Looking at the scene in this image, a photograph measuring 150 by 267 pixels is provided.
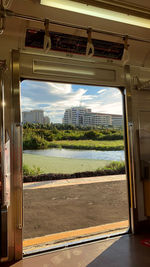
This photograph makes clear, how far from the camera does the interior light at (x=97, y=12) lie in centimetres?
225

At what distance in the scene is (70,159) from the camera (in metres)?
3.72

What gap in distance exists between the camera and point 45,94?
3762mm

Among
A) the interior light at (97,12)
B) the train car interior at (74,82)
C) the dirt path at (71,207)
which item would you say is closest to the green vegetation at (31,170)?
the train car interior at (74,82)

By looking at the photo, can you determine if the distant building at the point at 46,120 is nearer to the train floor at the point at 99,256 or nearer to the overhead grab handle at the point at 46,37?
the overhead grab handle at the point at 46,37

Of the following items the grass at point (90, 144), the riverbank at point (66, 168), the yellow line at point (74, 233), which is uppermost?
the grass at point (90, 144)

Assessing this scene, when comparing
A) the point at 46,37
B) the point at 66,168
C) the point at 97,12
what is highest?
the point at 97,12

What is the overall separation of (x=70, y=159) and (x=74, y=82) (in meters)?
1.41

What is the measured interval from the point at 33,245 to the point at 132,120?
2.43 metres

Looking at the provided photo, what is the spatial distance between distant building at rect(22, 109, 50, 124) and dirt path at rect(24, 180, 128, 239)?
151 cm

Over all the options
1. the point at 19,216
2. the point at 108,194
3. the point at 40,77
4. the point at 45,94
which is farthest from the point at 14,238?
the point at 108,194

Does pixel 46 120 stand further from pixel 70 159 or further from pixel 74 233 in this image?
pixel 74 233

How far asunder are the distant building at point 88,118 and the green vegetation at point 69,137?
116 mm

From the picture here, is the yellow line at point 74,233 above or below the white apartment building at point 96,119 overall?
below

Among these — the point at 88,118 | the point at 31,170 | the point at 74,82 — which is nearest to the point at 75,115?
the point at 88,118
